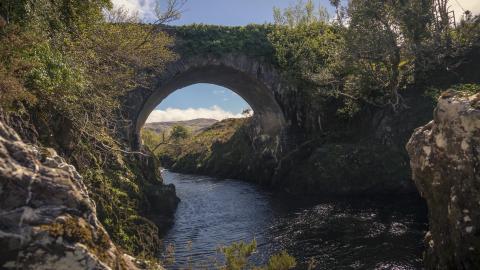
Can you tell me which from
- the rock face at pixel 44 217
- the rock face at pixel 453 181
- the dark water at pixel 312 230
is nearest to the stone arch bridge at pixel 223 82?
the dark water at pixel 312 230

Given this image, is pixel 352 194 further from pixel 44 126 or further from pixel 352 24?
pixel 44 126

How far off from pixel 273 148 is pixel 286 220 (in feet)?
62.5

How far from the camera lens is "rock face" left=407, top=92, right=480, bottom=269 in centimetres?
1224

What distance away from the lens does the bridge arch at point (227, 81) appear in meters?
36.1

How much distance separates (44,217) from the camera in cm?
717

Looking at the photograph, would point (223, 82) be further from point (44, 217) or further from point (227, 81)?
point (44, 217)

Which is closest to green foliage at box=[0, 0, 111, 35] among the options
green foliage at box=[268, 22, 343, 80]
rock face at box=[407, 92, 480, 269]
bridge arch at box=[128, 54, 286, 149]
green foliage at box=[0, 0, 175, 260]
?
green foliage at box=[0, 0, 175, 260]

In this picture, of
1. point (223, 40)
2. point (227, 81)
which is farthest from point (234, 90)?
point (223, 40)

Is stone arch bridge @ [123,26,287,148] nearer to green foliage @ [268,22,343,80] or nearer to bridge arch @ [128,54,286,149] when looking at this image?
bridge arch @ [128,54,286,149]

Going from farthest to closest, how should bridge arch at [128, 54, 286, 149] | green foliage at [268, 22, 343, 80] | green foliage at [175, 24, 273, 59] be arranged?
green foliage at [268, 22, 343, 80] → green foliage at [175, 24, 273, 59] → bridge arch at [128, 54, 286, 149]

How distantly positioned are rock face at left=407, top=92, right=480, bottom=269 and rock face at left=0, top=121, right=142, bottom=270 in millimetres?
10421

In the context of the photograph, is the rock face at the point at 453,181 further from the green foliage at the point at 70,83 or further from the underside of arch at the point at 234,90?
the underside of arch at the point at 234,90

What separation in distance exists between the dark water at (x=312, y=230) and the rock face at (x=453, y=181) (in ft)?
8.32

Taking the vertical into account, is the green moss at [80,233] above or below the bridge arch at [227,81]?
below
